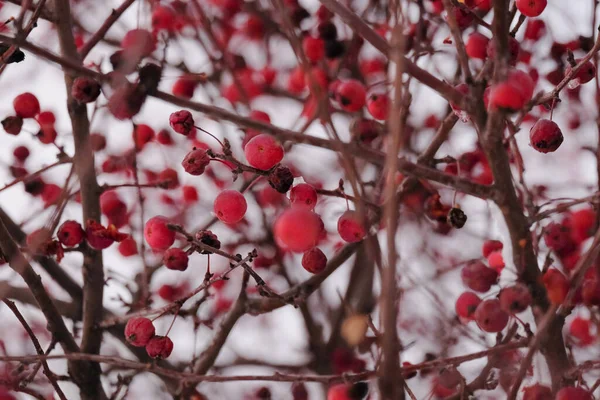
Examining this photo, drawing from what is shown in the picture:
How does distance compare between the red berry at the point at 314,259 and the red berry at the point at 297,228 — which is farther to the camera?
the red berry at the point at 314,259

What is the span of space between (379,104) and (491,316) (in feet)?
1.83

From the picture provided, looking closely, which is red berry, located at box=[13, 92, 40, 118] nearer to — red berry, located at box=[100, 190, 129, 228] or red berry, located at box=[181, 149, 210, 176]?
red berry, located at box=[100, 190, 129, 228]

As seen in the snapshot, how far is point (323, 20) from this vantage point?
182cm

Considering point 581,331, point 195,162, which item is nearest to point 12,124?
point 195,162

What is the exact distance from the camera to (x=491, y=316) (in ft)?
3.01

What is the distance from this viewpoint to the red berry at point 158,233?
1121 mm

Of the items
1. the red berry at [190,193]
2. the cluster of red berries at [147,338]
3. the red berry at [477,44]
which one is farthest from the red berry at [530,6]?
the red berry at [190,193]

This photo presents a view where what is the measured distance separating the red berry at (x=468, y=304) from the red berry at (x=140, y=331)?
0.56 metres

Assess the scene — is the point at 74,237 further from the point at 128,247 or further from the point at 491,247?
the point at 491,247

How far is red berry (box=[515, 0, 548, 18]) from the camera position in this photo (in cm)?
101

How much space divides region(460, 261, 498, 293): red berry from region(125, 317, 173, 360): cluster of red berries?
0.53 meters

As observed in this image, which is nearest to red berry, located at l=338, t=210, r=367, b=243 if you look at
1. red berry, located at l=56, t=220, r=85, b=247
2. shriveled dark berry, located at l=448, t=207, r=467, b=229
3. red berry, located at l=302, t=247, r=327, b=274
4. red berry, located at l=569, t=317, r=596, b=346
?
red berry, located at l=302, t=247, r=327, b=274

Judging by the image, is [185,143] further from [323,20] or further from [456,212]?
[456,212]

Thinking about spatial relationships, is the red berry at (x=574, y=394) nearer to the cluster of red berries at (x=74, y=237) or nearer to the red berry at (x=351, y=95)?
the red berry at (x=351, y=95)
